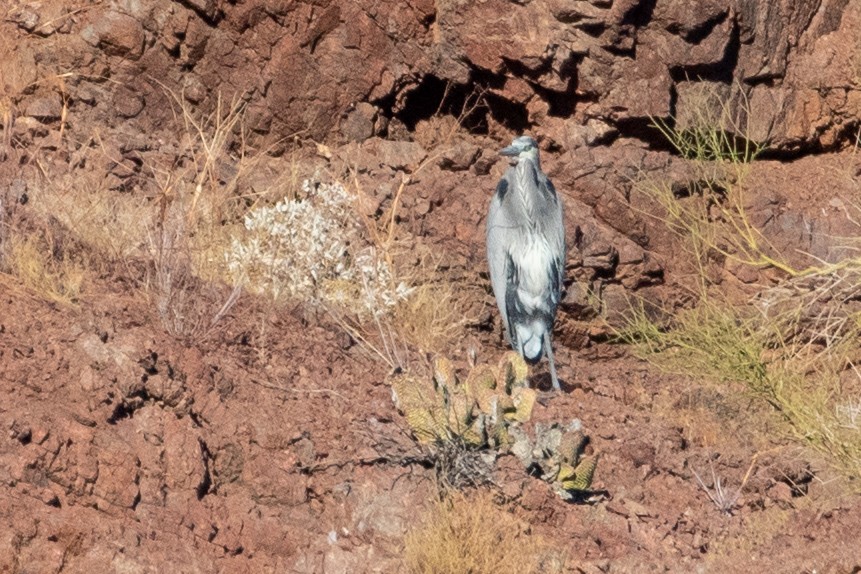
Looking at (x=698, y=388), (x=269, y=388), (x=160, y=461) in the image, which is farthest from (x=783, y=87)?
(x=160, y=461)

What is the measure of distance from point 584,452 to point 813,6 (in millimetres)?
3736

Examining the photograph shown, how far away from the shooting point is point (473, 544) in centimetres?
602

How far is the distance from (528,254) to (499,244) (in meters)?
0.19

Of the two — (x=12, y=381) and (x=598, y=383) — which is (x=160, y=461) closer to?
(x=12, y=381)

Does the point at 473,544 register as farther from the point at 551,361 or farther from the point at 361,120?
the point at 361,120

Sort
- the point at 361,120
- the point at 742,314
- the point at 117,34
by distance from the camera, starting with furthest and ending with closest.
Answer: the point at 361,120 → the point at 117,34 → the point at 742,314

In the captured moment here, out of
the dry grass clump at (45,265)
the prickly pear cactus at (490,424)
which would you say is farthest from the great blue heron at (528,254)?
the dry grass clump at (45,265)

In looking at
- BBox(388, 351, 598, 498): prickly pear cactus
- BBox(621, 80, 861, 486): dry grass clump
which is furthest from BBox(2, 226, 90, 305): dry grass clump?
BBox(621, 80, 861, 486): dry grass clump

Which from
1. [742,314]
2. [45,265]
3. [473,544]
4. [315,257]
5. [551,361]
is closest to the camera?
[473,544]

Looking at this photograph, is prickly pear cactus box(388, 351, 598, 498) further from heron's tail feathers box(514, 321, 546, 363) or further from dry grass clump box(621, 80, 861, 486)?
dry grass clump box(621, 80, 861, 486)

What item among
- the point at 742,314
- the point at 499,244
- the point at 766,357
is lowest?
the point at 766,357

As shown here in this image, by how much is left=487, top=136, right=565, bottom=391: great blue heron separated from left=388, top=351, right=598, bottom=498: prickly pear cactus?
3.29 ft

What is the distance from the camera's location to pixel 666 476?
279 inches

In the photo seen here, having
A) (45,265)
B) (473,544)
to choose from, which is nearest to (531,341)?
(473,544)
